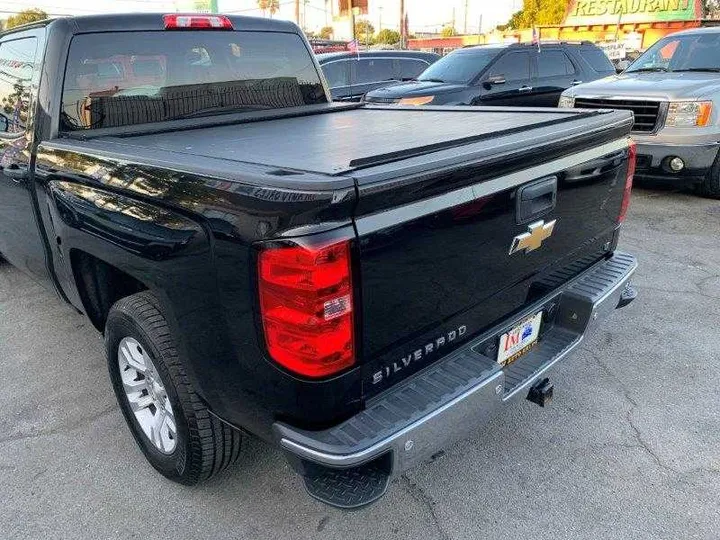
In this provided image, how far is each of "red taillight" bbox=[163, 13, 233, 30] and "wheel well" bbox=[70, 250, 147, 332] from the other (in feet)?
4.94

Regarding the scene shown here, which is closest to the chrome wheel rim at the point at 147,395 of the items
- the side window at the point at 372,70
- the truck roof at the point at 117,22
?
the truck roof at the point at 117,22

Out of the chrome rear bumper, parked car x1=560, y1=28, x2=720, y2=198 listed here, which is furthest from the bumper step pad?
parked car x1=560, y1=28, x2=720, y2=198

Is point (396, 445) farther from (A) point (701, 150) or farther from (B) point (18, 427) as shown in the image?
(A) point (701, 150)

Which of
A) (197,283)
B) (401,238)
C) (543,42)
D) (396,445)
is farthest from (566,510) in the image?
(543,42)

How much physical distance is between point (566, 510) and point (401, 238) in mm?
1429

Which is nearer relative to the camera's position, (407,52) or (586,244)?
(586,244)

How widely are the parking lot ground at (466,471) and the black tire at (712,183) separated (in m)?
3.82

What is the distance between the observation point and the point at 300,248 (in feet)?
5.31

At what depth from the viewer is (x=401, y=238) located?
1819 millimetres

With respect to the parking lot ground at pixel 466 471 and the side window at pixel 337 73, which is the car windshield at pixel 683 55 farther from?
the parking lot ground at pixel 466 471

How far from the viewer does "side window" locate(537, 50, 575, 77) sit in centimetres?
979

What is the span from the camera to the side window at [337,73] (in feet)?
34.6

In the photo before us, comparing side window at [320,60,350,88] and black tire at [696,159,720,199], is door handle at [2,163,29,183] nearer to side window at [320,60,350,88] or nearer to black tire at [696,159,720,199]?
black tire at [696,159,720,199]

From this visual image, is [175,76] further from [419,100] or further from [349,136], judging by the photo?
[419,100]
